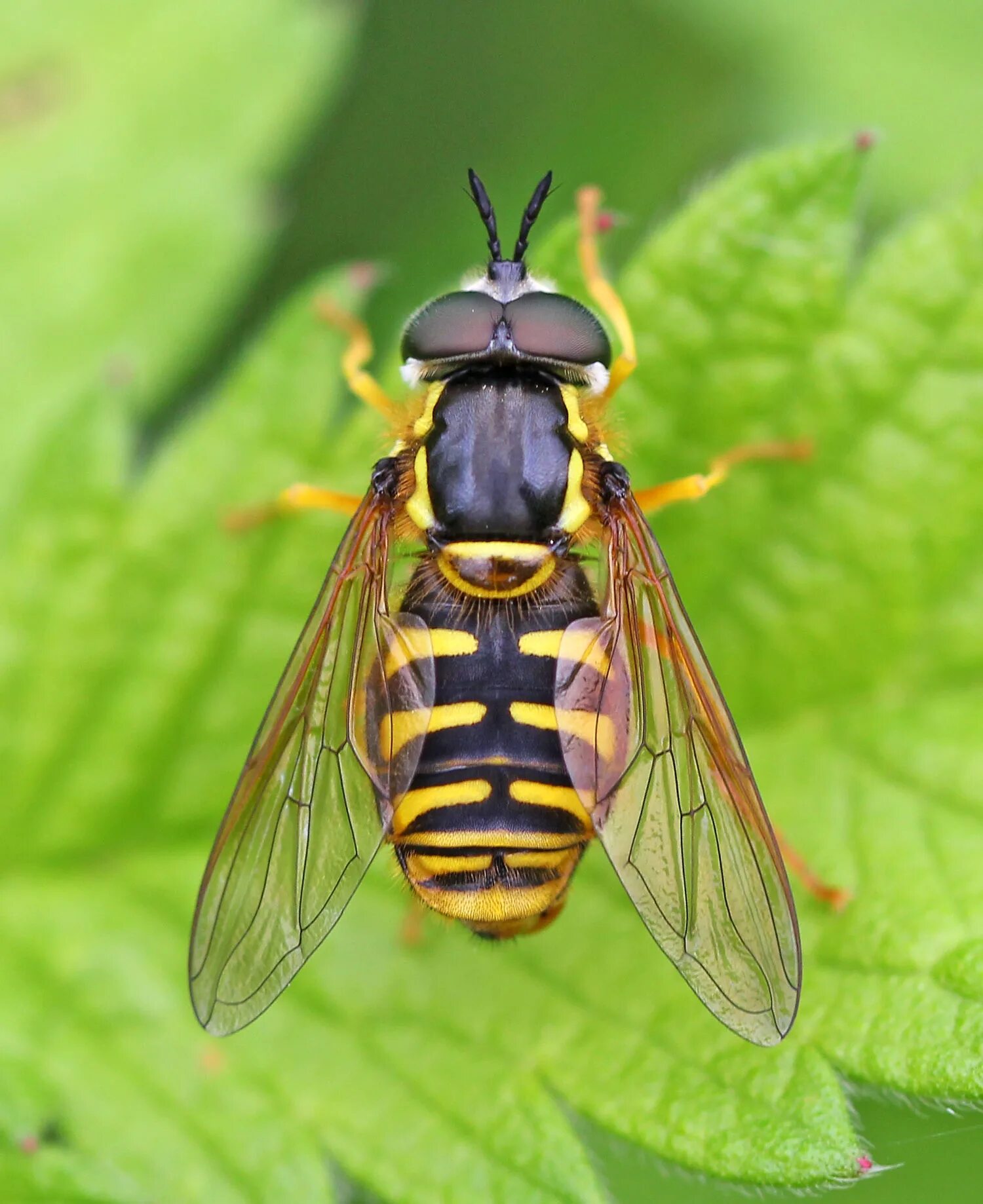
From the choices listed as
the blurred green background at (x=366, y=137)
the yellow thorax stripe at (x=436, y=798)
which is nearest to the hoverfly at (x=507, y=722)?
the yellow thorax stripe at (x=436, y=798)

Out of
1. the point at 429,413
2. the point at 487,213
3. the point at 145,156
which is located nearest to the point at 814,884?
the point at 429,413

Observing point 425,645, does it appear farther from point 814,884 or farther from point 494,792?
point 814,884

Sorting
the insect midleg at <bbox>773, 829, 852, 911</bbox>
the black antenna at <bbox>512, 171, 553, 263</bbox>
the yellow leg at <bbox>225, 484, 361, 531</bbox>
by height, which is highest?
the black antenna at <bbox>512, 171, 553, 263</bbox>

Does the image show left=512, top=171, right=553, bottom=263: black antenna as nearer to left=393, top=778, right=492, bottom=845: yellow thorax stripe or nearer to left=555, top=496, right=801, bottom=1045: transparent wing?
left=555, top=496, right=801, bottom=1045: transparent wing

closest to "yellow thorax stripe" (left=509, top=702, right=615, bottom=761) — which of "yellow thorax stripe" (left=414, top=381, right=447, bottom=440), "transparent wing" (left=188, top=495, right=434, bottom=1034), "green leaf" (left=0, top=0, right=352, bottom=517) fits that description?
"transparent wing" (left=188, top=495, right=434, bottom=1034)

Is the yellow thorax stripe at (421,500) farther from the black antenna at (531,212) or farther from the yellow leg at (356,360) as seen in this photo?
the black antenna at (531,212)
